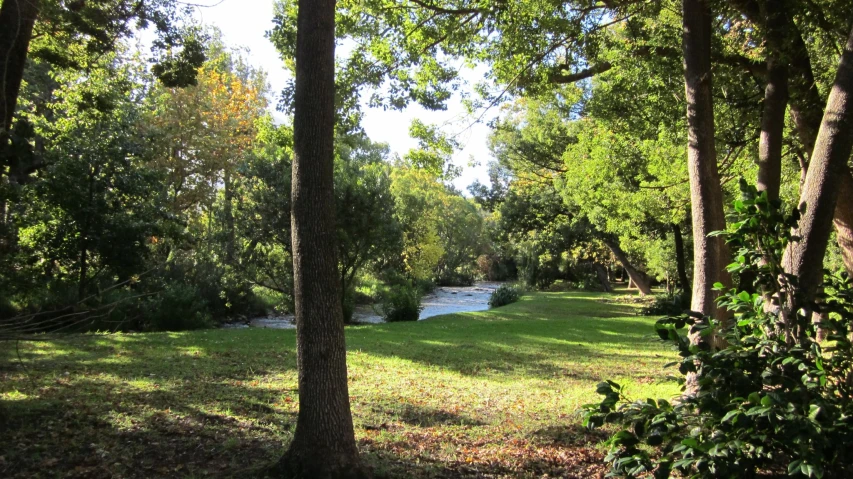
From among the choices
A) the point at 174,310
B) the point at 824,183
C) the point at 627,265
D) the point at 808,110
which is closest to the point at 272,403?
the point at 824,183

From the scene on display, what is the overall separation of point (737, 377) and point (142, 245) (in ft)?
52.7

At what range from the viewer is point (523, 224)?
3228 centimetres

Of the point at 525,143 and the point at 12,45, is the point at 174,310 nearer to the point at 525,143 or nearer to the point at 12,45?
the point at 12,45

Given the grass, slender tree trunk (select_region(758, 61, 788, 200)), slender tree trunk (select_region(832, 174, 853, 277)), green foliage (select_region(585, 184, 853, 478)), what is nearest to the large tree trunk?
the grass

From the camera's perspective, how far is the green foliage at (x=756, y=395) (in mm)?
2484

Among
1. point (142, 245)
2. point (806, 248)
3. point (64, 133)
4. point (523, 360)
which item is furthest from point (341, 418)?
point (64, 133)

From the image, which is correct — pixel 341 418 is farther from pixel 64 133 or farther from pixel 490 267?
pixel 490 267

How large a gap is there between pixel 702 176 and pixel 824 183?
236cm

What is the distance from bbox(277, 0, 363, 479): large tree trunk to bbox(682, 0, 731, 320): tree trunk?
166 inches

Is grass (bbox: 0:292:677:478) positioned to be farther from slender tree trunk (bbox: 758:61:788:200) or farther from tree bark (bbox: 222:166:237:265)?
tree bark (bbox: 222:166:237:265)

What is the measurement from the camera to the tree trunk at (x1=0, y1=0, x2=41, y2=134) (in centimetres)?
563

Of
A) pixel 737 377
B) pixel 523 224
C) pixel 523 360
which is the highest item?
pixel 523 224

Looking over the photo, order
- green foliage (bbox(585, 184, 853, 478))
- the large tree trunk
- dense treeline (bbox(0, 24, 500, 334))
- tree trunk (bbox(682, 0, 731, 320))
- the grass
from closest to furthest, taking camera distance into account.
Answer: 1. green foliage (bbox(585, 184, 853, 478))
2. the large tree trunk
3. the grass
4. tree trunk (bbox(682, 0, 731, 320))
5. dense treeline (bbox(0, 24, 500, 334))

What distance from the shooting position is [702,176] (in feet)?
20.4
